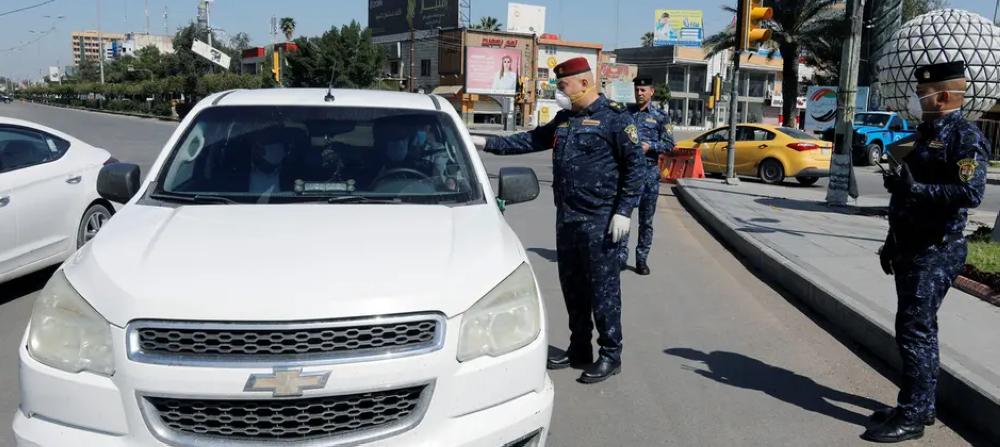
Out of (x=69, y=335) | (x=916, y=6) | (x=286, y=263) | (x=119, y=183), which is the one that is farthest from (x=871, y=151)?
(x=69, y=335)

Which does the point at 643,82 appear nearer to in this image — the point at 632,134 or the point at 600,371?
the point at 632,134

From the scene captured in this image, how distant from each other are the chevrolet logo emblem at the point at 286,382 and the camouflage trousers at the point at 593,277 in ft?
7.50

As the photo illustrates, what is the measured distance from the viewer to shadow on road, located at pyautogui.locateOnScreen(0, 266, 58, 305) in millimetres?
6621

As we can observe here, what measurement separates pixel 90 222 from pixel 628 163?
17.5 feet

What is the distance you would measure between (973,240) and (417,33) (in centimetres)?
6797

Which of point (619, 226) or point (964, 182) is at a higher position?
point (964, 182)

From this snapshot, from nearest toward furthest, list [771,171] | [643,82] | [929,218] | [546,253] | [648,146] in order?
[929,218], [648,146], [643,82], [546,253], [771,171]

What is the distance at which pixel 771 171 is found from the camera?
1817 cm

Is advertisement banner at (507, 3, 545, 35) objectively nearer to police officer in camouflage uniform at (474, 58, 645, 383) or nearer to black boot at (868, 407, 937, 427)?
police officer in camouflage uniform at (474, 58, 645, 383)

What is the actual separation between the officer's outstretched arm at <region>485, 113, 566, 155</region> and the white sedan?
3945 mm

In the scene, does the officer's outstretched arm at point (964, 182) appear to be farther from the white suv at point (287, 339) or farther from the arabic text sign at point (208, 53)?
the arabic text sign at point (208, 53)

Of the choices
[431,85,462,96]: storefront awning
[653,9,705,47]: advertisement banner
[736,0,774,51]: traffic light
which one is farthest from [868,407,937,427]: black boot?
[653,9,705,47]: advertisement banner

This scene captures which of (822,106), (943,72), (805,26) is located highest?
(805,26)

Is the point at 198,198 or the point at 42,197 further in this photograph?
the point at 42,197
